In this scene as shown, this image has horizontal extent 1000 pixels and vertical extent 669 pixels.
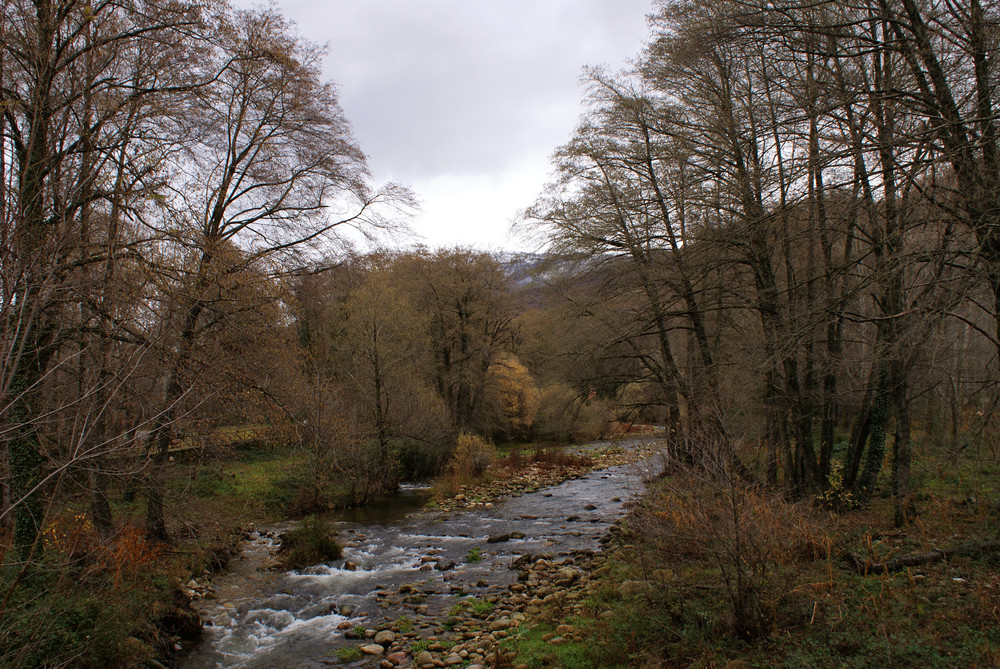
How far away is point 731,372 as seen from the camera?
1100 centimetres

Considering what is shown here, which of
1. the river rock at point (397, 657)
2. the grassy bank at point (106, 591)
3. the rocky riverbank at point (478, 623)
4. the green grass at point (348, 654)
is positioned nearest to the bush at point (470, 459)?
the grassy bank at point (106, 591)

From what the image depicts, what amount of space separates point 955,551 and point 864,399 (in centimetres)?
405

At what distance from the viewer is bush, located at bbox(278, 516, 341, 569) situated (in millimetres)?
11297

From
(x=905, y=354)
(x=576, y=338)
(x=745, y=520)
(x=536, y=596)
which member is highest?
(x=576, y=338)

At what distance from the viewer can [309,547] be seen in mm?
11539

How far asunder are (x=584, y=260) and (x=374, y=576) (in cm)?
861

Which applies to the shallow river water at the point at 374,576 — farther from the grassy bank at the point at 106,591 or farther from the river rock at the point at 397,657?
the river rock at the point at 397,657

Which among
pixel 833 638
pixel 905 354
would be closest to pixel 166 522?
Result: pixel 833 638

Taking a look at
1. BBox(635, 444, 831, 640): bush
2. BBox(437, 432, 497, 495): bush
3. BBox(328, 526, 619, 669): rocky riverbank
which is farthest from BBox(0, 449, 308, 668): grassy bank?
BBox(437, 432, 497, 495): bush

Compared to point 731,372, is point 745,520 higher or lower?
lower

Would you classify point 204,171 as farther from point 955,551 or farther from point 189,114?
point 955,551

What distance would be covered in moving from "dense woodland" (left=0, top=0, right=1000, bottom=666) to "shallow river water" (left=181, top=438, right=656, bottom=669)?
175 centimetres

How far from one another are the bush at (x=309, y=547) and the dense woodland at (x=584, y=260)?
2264mm

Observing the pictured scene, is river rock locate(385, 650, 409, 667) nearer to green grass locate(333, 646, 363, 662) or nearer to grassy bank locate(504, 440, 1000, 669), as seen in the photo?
green grass locate(333, 646, 363, 662)
